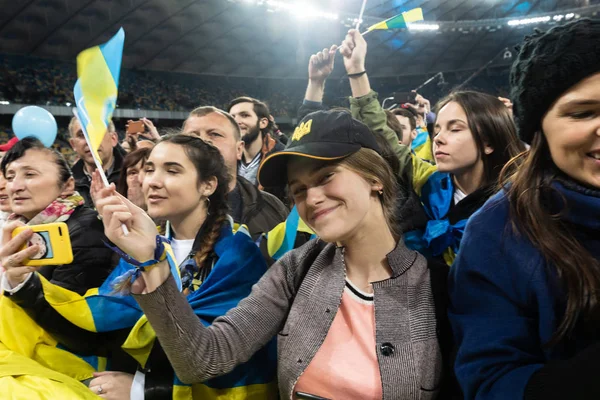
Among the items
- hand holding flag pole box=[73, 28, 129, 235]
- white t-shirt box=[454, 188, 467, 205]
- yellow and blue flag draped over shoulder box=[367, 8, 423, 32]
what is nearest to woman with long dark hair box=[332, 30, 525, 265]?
white t-shirt box=[454, 188, 467, 205]

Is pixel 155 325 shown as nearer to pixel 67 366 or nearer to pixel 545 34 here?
pixel 67 366

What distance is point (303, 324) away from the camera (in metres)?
1.31

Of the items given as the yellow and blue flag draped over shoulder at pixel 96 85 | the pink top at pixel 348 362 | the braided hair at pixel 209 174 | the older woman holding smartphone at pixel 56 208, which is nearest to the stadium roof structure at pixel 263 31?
the older woman holding smartphone at pixel 56 208

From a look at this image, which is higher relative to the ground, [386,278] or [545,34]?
[545,34]

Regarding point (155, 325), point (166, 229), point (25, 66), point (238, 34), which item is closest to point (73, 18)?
point (25, 66)

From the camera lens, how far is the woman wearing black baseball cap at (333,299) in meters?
1.18

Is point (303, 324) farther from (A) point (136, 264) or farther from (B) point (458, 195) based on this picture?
(B) point (458, 195)

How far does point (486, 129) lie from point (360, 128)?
0.96m

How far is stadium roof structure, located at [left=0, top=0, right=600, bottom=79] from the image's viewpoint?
15.3 meters

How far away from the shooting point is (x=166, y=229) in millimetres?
2105

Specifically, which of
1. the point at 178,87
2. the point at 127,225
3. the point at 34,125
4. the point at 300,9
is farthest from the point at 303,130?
the point at 178,87

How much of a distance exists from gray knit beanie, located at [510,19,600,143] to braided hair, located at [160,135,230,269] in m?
1.25

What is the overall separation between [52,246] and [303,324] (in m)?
0.92

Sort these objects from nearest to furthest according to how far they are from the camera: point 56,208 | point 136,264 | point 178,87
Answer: point 136,264 < point 56,208 < point 178,87
